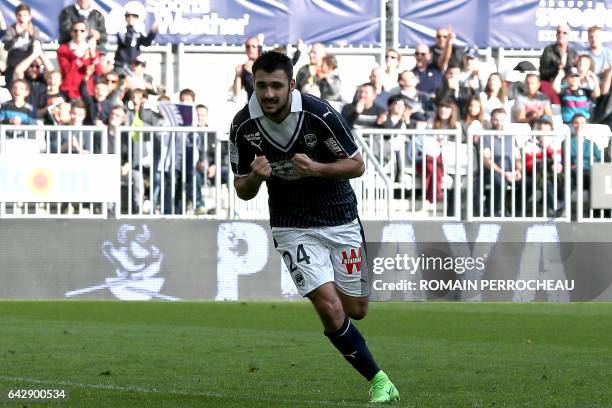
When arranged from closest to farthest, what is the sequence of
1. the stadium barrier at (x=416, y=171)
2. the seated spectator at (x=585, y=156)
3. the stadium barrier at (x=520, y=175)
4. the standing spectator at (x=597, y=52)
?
1. the stadium barrier at (x=416, y=171)
2. the stadium barrier at (x=520, y=175)
3. the seated spectator at (x=585, y=156)
4. the standing spectator at (x=597, y=52)

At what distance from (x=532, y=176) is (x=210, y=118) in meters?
5.58

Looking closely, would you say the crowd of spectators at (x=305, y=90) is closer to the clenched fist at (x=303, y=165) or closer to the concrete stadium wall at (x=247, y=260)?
the concrete stadium wall at (x=247, y=260)

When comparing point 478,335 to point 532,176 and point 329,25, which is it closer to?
point 532,176

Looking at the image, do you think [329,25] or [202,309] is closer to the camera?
[202,309]

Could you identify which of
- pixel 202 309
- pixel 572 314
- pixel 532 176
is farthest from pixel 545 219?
pixel 202 309

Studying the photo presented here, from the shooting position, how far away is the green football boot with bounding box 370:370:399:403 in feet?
25.4

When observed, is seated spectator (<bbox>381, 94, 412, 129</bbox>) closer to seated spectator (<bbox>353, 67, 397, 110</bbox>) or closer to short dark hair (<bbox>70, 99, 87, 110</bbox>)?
seated spectator (<bbox>353, 67, 397, 110</bbox>)

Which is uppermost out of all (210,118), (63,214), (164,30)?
(164,30)

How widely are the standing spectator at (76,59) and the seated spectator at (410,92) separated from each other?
4482 mm

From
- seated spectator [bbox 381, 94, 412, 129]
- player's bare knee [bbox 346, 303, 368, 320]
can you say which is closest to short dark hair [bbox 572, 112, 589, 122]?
seated spectator [bbox 381, 94, 412, 129]

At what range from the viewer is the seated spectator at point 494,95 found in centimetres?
2011

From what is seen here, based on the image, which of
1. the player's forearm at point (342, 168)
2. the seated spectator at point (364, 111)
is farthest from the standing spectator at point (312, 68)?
the player's forearm at point (342, 168)

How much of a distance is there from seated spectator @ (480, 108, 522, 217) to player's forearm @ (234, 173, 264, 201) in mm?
10353

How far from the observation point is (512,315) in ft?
51.9
